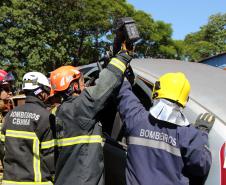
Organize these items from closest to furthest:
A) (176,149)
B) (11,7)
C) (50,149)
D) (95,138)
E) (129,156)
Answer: (176,149), (129,156), (95,138), (50,149), (11,7)

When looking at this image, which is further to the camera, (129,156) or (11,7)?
(11,7)

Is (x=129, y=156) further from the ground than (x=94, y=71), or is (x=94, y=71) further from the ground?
(x=94, y=71)

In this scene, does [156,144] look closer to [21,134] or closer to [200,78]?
[200,78]

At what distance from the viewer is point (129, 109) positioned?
259 centimetres

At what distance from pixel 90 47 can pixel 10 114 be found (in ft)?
61.7

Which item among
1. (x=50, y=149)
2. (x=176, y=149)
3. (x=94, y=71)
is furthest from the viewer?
(x=94, y=71)

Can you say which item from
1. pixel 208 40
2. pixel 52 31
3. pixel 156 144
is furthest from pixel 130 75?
pixel 208 40

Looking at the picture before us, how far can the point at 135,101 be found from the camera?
2637 millimetres

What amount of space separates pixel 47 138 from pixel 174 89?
4.61ft

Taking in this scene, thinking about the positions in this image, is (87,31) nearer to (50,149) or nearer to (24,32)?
(24,32)

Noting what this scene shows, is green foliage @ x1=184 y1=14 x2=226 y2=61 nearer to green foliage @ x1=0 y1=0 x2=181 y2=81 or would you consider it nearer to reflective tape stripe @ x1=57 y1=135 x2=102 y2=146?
green foliage @ x1=0 y1=0 x2=181 y2=81

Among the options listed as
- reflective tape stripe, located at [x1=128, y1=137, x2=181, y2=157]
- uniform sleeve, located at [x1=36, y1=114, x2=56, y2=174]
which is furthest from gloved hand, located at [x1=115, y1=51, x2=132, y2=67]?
uniform sleeve, located at [x1=36, y1=114, x2=56, y2=174]

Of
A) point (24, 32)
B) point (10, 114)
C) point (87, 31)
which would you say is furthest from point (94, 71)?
point (87, 31)

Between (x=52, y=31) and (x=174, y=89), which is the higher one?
(x=174, y=89)
